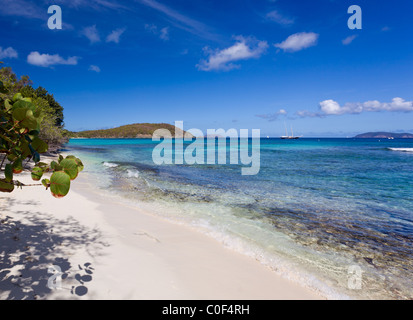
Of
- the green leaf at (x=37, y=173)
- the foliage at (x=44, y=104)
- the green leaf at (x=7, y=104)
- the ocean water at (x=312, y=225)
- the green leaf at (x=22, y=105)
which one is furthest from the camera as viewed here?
the foliage at (x=44, y=104)

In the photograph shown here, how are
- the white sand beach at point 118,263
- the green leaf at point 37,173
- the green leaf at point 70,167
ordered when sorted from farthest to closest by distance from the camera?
the white sand beach at point 118,263
the green leaf at point 37,173
the green leaf at point 70,167

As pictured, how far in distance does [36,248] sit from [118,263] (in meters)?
1.81

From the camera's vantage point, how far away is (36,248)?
15.5 ft

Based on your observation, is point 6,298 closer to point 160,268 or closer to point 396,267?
point 160,268

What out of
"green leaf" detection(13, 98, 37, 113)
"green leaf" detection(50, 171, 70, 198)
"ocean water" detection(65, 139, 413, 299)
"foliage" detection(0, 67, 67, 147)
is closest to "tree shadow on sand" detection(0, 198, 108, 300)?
"green leaf" detection(50, 171, 70, 198)

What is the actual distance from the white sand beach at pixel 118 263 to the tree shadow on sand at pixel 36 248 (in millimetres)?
12

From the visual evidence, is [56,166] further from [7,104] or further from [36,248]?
[36,248]

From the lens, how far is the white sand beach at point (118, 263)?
146 inches

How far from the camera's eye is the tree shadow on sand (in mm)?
3500

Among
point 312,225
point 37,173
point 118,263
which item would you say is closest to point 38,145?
point 37,173

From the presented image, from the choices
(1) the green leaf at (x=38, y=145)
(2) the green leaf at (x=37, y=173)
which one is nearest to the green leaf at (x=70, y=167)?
(1) the green leaf at (x=38, y=145)

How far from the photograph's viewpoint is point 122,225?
7082 millimetres

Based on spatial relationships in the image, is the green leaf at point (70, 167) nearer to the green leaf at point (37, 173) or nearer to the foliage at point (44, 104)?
the green leaf at point (37, 173)
